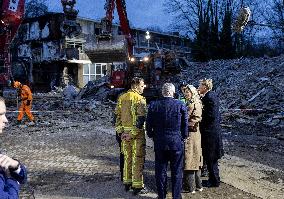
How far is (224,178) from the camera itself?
7.60 metres

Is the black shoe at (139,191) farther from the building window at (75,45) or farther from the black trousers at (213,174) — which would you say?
the building window at (75,45)

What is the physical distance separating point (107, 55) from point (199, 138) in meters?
14.1

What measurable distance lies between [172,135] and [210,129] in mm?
1364

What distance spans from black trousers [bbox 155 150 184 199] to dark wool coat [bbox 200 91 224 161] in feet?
3.68

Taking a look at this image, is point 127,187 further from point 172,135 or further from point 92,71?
point 92,71

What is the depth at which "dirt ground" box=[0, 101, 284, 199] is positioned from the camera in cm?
686

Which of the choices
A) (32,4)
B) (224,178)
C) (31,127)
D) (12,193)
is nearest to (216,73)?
(31,127)

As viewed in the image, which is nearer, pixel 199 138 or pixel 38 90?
pixel 199 138

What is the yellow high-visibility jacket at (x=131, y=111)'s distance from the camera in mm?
6679

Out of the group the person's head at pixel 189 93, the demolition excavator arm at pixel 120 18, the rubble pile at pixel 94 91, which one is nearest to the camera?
the person's head at pixel 189 93

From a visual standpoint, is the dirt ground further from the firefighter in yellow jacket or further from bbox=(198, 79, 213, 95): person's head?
bbox=(198, 79, 213, 95): person's head

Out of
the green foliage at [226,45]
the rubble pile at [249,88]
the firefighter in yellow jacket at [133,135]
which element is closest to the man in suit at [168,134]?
the firefighter in yellow jacket at [133,135]

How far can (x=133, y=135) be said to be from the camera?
6668 mm

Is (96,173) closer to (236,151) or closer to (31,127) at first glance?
(236,151)
